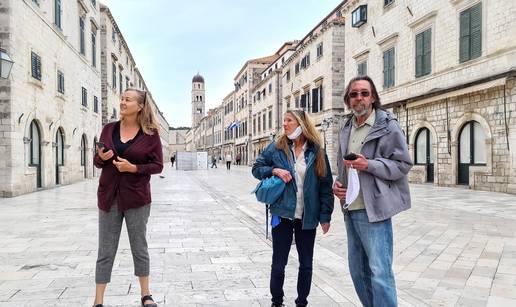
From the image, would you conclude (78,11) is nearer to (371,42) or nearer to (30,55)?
(30,55)

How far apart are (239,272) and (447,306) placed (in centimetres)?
219

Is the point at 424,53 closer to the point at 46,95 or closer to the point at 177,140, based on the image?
the point at 46,95

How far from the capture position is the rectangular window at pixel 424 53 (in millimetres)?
17741

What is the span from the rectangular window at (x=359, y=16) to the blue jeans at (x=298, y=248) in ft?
70.7

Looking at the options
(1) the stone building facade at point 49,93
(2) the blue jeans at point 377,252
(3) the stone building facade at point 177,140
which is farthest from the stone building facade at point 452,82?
(3) the stone building facade at point 177,140

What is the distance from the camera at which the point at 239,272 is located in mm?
4859

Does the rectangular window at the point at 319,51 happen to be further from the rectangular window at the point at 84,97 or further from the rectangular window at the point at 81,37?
the rectangular window at the point at 84,97

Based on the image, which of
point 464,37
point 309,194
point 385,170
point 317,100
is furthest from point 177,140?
point 385,170

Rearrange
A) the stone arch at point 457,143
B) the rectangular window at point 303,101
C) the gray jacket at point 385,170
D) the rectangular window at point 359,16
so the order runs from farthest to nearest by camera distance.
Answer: the rectangular window at point 303,101, the rectangular window at point 359,16, the stone arch at point 457,143, the gray jacket at point 385,170

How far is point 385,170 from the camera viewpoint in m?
2.60

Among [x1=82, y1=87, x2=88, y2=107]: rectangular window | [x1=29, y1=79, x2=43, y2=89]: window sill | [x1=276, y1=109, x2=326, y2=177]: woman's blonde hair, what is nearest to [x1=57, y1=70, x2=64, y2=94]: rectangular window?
[x1=29, y1=79, x2=43, y2=89]: window sill

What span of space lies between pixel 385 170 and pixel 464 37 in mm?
15403

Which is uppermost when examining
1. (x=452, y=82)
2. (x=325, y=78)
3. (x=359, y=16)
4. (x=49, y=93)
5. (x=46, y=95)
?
(x=359, y=16)

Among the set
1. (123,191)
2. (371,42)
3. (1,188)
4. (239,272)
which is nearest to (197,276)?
(239,272)
